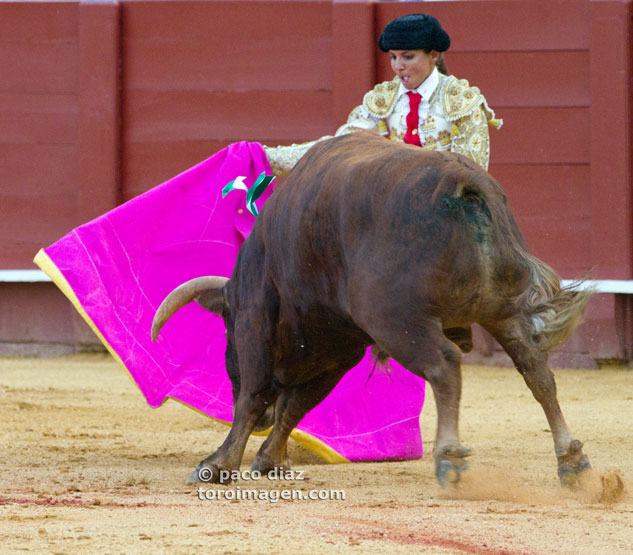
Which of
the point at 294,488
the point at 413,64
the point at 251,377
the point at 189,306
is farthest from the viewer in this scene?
the point at 189,306

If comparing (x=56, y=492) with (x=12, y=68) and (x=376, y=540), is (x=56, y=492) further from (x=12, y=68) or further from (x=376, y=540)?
(x=12, y=68)

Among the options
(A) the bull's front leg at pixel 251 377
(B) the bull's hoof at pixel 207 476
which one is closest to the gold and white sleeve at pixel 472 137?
(A) the bull's front leg at pixel 251 377

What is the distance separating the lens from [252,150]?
13.3ft

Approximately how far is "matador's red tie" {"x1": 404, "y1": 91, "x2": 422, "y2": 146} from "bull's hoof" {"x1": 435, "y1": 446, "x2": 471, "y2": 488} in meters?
1.23

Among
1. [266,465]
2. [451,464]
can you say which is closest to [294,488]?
[266,465]

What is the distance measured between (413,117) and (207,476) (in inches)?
49.2

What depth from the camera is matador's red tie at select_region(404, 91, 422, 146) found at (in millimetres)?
3598

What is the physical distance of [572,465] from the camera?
2949 millimetres

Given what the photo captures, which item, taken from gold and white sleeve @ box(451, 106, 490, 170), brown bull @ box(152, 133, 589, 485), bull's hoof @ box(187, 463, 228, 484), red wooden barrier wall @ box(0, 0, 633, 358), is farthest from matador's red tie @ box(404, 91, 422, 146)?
red wooden barrier wall @ box(0, 0, 633, 358)

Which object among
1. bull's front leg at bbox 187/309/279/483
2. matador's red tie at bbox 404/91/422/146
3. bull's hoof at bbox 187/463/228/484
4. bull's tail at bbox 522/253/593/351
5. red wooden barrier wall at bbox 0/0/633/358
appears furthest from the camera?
red wooden barrier wall at bbox 0/0/633/358

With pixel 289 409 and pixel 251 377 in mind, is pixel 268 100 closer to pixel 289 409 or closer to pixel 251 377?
pixel 289 409

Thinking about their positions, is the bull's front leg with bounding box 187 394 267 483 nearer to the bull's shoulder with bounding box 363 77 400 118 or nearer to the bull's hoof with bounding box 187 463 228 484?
the bull's hoof with bounding box 187 463 228 484

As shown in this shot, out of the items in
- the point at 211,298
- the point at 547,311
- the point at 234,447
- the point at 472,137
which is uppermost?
the point at 472,137

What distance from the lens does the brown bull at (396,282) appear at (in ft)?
8.82
